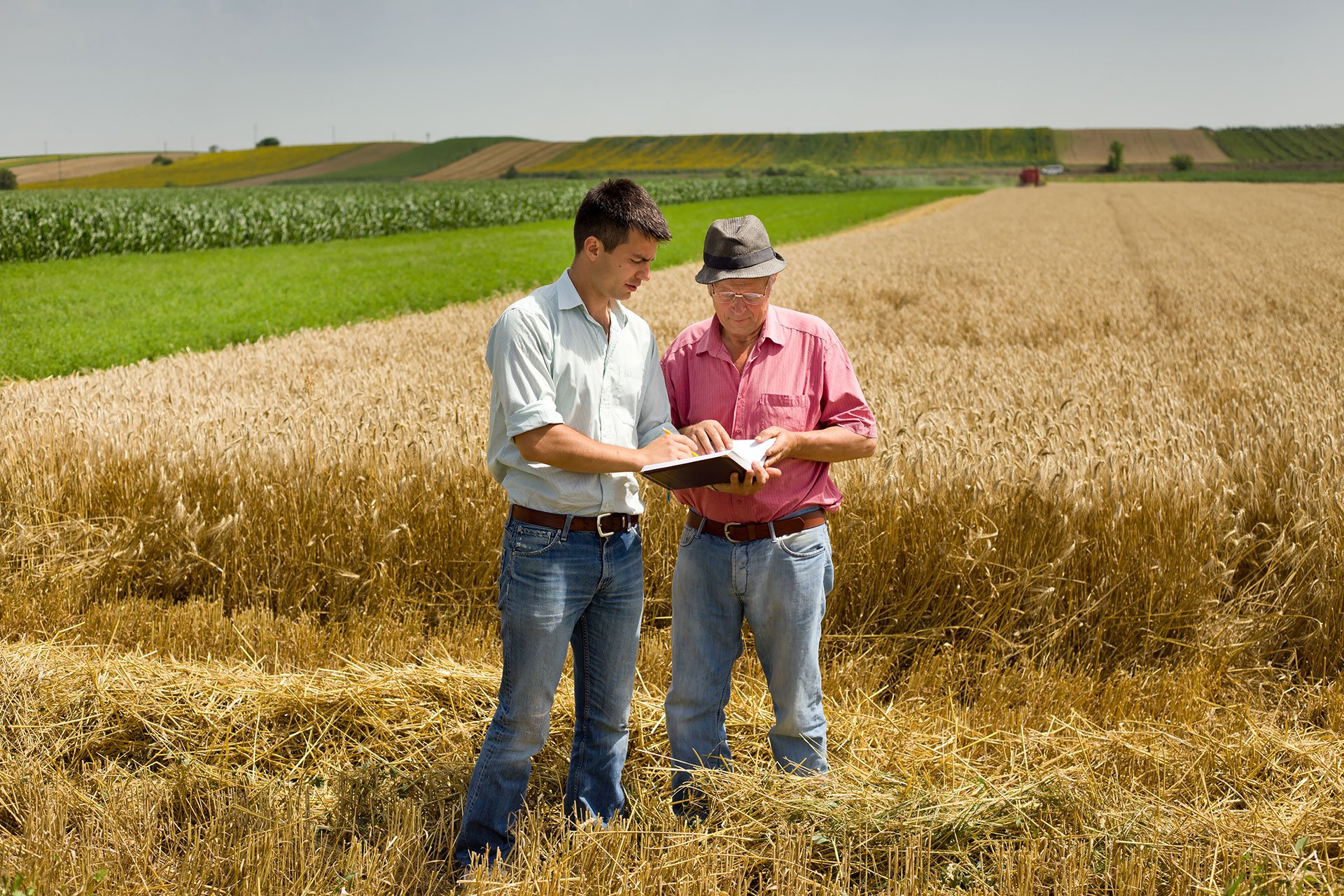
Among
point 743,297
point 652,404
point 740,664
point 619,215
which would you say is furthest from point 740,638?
point 619,215

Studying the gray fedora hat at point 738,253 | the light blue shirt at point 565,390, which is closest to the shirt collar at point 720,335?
the gray fedora hat at point 738,253

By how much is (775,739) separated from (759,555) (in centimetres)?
72

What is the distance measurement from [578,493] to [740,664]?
2003 mm

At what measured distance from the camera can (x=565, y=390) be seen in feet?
9.32

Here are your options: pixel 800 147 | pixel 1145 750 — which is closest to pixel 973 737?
pixel 1145 750

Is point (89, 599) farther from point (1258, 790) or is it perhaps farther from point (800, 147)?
point (800, 147)

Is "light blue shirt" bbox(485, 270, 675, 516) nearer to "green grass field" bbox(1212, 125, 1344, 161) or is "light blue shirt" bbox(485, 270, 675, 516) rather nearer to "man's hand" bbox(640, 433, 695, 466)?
"man's hand" bbox(640, 433, 695, 466)

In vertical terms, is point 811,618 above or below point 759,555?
below

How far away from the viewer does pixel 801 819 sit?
305 centimetres

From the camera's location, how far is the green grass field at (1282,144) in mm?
119562

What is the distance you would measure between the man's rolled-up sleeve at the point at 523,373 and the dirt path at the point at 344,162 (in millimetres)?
115039

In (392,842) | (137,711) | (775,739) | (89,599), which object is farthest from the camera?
(89,599)

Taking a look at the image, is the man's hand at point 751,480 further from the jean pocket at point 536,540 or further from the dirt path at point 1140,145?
the dirt path at point 1140,145

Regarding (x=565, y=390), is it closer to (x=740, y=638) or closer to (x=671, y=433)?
(x=671, y=433)
